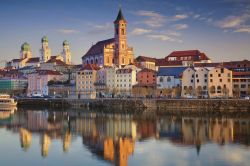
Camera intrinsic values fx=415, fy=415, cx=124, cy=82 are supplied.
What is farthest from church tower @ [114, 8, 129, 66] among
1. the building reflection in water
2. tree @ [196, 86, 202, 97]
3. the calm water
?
the building reflection in water

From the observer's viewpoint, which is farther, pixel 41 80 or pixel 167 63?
pixel 41 80

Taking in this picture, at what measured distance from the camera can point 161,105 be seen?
43.9 m

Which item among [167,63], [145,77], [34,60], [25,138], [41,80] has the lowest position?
[25,138]

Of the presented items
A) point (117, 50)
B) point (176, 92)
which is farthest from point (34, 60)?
point (176, 92)

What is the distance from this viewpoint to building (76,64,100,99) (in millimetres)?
59522

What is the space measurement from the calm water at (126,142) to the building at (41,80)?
115 ft

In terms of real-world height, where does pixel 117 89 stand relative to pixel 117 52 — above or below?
below

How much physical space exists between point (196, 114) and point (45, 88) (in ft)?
119

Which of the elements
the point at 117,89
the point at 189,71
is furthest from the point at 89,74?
the point at 189,71

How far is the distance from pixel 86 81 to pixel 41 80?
12.4 m

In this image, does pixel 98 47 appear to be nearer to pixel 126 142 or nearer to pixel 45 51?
pixel 45 51

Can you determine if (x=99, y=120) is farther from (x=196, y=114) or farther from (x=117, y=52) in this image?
(x=117, y=52)

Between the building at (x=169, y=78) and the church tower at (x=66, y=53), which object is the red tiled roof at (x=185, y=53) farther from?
the church tower at (x=66, y=53)

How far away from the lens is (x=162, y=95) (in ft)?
171
